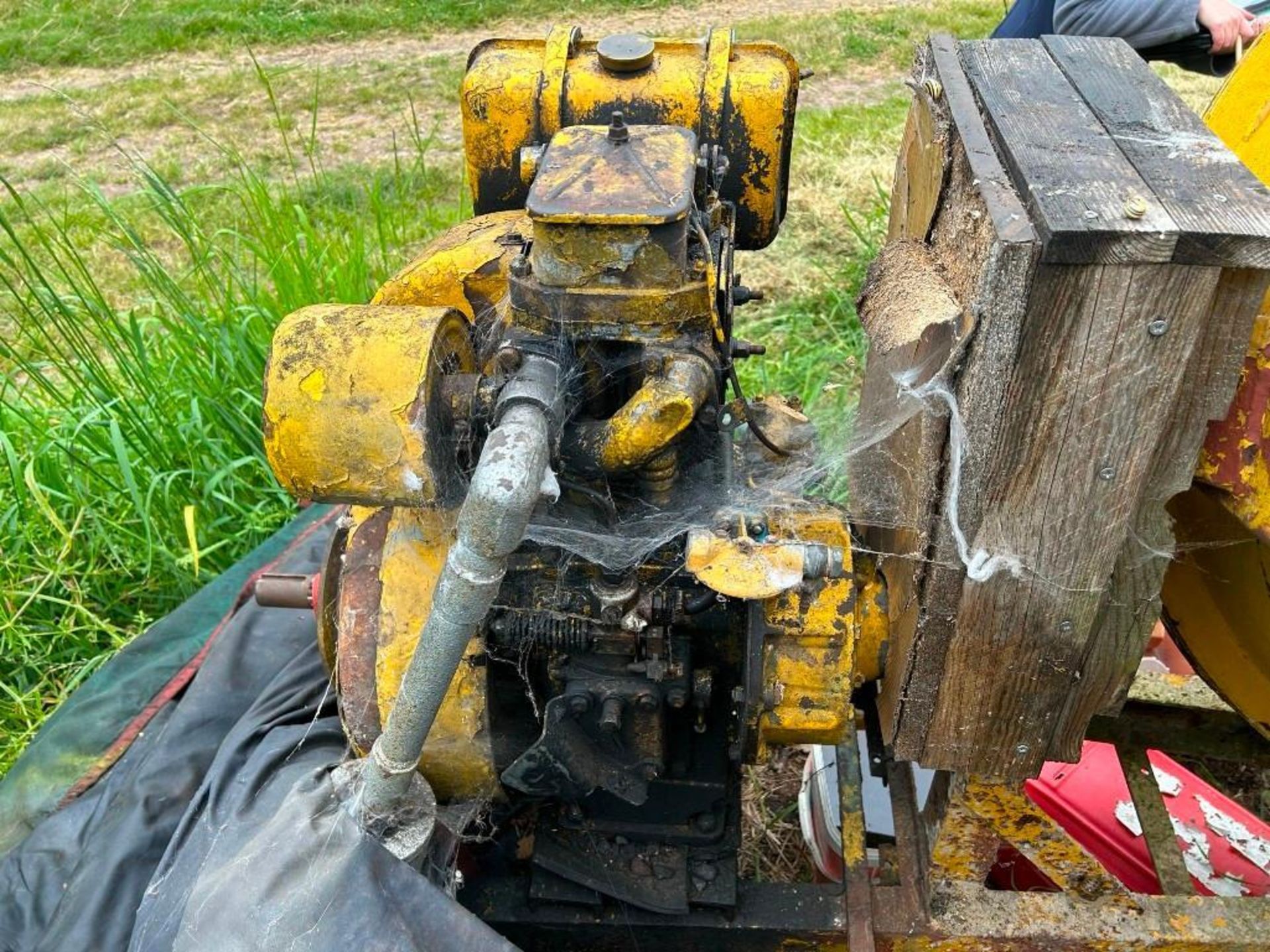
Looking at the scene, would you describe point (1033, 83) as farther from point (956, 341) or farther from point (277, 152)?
point (277, 152)

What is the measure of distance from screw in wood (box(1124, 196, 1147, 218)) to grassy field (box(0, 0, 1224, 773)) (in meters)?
1.30

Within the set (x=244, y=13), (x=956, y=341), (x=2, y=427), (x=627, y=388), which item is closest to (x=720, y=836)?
(x=627, y=388)

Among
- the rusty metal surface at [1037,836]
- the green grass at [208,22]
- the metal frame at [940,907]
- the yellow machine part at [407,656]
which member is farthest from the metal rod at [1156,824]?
the green grass at [208,22]

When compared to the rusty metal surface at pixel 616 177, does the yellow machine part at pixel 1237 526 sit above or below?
below

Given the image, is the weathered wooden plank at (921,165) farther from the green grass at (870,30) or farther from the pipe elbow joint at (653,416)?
the green grass at (870,30)

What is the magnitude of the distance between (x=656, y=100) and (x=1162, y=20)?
132 centimetres

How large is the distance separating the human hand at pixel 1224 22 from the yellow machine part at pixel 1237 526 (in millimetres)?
994

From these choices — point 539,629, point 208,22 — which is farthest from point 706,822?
point 208,22

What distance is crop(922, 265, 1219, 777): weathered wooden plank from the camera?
115 cm

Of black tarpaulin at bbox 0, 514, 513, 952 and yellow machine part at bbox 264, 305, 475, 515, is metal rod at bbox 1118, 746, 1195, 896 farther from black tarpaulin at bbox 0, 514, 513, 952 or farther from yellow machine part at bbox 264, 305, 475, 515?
yellow machine part at bbox 264, 305, 475, 515

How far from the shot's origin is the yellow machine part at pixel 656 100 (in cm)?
189

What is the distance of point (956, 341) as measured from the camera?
1.27 m

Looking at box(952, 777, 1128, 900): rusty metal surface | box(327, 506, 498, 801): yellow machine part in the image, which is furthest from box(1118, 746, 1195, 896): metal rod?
box(327, 506, 498, 801): yellow machine part

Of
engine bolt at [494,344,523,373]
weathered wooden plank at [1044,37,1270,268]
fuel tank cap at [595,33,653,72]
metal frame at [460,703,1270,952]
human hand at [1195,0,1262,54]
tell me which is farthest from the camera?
human hand at [1195,0,1262,54]
